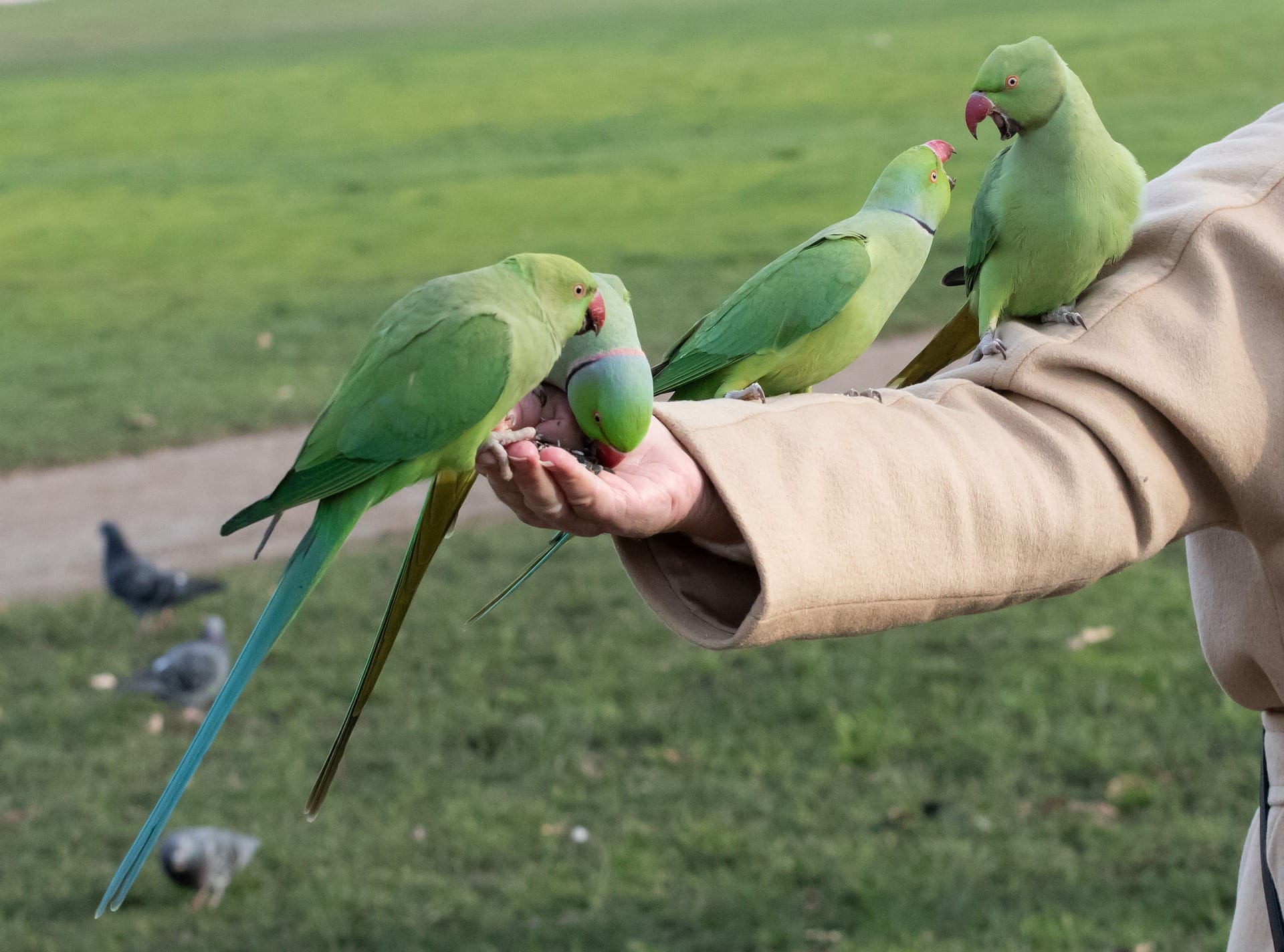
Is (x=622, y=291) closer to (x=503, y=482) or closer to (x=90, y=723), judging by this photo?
(x=503, y=482)

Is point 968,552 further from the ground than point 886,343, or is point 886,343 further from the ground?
point 968,552

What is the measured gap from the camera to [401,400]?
4.67 feet

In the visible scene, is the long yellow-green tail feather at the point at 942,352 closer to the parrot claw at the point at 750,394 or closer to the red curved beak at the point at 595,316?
the parrot claw at the point at 750,394

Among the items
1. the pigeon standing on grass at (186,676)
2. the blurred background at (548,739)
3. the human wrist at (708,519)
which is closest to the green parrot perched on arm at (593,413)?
the human wrist at (708,519)

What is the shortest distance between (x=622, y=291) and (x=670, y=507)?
0.24 meters

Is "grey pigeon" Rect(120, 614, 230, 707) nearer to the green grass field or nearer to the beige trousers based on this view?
the green grass field

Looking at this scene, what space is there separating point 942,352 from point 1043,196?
280 mm

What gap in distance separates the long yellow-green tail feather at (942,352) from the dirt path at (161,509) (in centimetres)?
420

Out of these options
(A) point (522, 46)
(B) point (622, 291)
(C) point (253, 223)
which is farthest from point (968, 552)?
(A) point (522, 46)

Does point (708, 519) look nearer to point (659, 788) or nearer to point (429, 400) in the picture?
point (429, 400)

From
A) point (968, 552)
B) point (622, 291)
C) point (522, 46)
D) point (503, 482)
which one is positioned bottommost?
point (522, 46)

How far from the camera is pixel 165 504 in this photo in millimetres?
6609

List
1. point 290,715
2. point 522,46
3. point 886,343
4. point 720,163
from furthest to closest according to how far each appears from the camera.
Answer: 1. point 522,46
2. point 720,163
3. point 886,343
4. point 290,715

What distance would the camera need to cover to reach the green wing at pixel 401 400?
138cm
